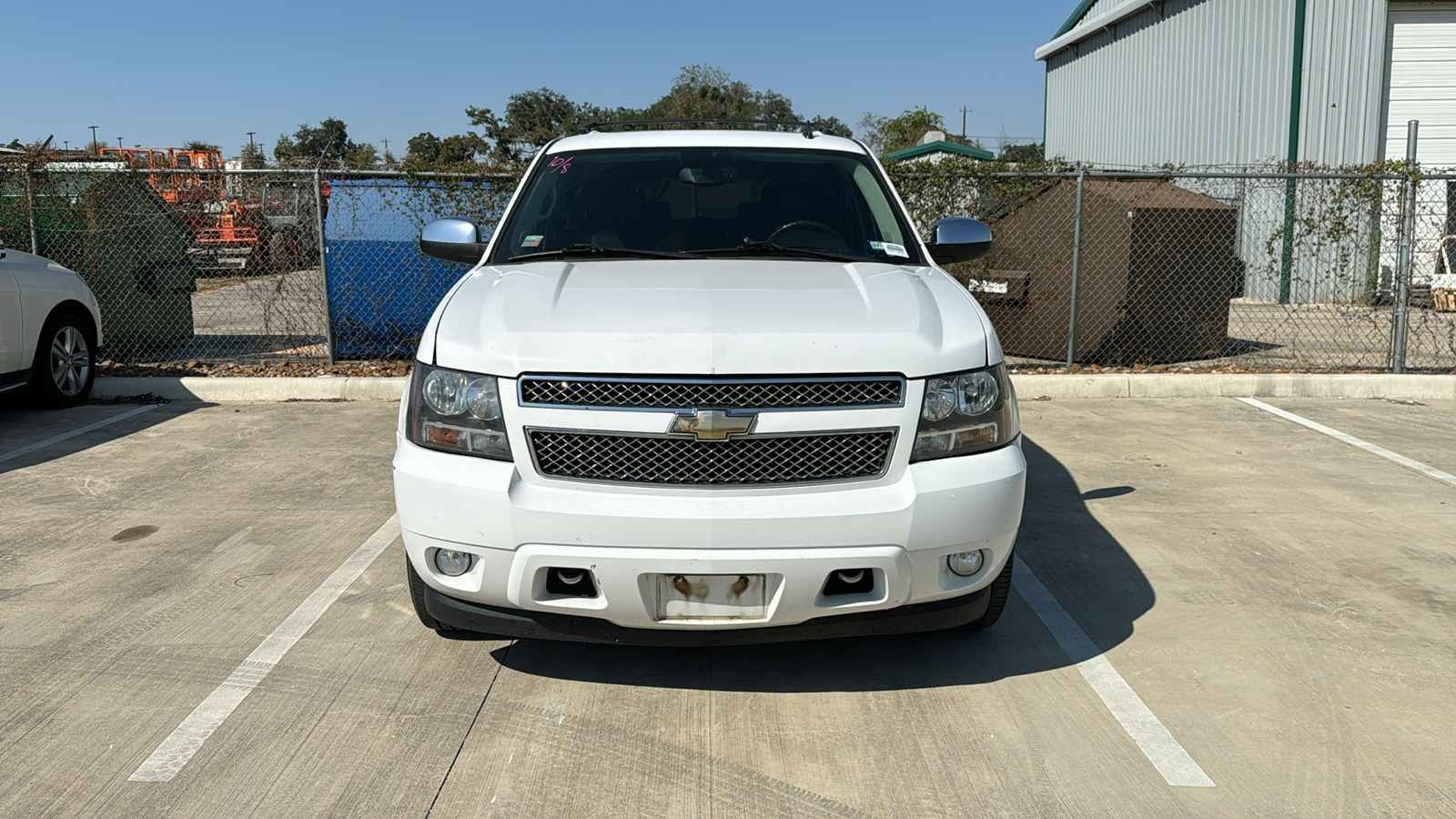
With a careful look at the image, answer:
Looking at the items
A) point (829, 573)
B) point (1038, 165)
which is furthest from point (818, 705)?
point (1038, 165)

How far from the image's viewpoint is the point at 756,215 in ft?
Answer: 15.2

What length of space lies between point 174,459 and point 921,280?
5090 mm

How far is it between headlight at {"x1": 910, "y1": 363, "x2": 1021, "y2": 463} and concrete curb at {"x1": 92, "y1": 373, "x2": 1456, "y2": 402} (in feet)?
19.1

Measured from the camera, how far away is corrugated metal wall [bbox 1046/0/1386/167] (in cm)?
1680

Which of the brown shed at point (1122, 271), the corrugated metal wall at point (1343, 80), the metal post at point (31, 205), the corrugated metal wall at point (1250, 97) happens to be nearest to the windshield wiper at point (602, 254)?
the brown shed at point (1122, 271)

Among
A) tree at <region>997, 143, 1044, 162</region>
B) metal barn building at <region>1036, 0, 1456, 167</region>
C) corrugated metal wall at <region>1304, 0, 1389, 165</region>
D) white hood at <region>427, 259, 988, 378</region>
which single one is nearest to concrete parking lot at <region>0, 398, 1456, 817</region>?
white hood at <region>427, 259, 988, 378</region>

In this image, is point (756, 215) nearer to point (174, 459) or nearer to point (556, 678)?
point (556, 678)

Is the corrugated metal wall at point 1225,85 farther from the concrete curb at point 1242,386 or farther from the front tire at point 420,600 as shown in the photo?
the front tire at point 420,600

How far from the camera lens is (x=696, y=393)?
3.15m

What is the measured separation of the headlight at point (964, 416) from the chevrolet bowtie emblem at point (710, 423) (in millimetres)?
529

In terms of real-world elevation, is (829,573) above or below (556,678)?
above

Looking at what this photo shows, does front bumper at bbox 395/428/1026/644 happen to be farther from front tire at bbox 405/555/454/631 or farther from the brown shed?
the brown shed

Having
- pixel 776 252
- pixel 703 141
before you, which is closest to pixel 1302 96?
pixel 703 141

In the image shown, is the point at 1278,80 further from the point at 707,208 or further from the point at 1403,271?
the point at 707,208
